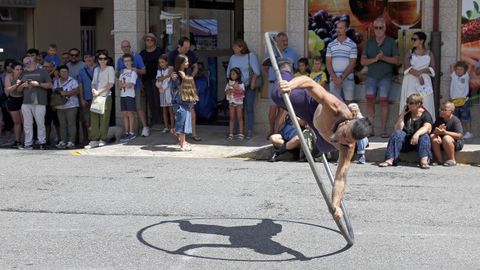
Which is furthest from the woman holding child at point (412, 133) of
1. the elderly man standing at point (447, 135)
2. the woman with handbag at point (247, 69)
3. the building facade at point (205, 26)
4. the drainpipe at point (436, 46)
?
the woman with handbag at point (247, 69)

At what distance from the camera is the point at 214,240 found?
26.1 ft

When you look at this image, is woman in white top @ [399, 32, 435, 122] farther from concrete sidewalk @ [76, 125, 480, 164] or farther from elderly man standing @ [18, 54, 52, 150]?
elderly man standing @ [18, 54, 52, 150]

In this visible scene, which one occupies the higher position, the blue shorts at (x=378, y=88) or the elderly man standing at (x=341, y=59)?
A: the elderly man standing at (x=341, y=59)

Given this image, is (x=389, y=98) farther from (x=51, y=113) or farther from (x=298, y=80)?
(x=298, y=80)

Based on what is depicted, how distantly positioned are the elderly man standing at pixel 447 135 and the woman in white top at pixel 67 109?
7.08 m

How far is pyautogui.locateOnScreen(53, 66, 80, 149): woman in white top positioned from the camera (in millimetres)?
15836

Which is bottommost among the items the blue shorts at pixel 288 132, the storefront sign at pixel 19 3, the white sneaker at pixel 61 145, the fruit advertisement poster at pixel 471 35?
the white sneaker at pixel 61 145

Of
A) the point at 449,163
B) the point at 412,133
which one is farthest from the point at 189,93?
the point at 449,163

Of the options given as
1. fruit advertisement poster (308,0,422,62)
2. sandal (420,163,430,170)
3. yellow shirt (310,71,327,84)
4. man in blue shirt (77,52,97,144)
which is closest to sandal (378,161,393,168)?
sandal (420,163,430,170)

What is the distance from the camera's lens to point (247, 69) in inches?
595

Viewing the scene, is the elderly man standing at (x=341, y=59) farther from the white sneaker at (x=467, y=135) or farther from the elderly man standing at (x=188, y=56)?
the elderly man standing at (x=188, y=56)

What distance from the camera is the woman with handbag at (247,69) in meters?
15.1

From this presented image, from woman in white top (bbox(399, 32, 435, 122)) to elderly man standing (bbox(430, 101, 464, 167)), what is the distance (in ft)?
3.54

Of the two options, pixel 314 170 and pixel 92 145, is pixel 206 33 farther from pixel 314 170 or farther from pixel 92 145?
pixel 314 170
